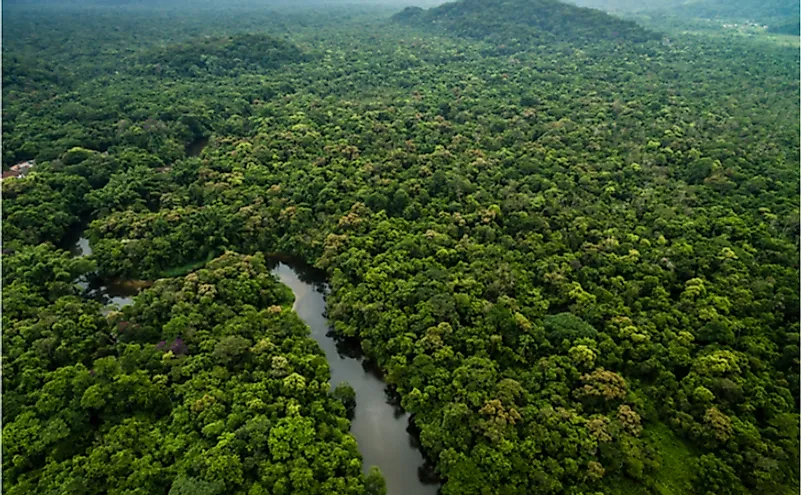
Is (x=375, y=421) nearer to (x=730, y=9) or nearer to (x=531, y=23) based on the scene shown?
(x=531, y=23)

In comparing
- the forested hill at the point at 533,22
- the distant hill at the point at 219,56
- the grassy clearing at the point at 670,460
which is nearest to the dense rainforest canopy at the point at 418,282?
the grassy clearing at the point at 670,460

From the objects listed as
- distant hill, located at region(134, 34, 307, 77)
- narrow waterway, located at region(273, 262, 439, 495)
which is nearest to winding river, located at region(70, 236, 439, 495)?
narrow waterway, located at region(273, 262, 439, 495)

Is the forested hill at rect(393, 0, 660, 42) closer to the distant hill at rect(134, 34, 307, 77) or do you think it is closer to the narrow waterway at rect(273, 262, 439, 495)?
the distant hill at rect(134, 34, 307, 77)

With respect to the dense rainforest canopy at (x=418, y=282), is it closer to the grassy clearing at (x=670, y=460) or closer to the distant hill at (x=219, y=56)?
the grassy clearing at (x=670, y=460)

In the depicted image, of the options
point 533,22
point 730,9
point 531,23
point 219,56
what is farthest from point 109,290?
point 730,9

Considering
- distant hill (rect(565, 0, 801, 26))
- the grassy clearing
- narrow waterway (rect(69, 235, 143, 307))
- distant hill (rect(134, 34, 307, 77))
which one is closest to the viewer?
the grassy clearing

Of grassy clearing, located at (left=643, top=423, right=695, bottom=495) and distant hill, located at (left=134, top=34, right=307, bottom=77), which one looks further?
distant hill, located at (left=134, top=34, right=307, bottom=77)

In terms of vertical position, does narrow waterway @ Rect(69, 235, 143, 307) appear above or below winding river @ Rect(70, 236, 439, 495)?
above
